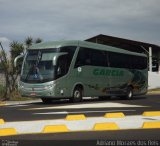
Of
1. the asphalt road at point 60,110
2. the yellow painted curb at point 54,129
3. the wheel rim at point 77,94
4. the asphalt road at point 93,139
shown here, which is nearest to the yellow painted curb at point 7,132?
the asphalt road at point 93,139

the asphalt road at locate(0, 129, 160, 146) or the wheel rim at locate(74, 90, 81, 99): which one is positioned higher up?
the asphalt road at locate(0, 129, 160, 146)

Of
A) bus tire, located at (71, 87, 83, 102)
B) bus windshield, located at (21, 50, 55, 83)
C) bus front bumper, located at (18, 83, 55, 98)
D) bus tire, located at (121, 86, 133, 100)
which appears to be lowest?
bus tire, located at (121, 86, 133, 100)

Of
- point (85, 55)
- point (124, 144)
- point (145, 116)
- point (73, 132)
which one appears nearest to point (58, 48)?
point (85, 55)

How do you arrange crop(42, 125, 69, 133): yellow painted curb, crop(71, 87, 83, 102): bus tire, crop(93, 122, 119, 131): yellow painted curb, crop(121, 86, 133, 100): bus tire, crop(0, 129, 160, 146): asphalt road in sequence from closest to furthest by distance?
1. crop(0, 129, 160, 146): asphalt road
2. crop(42, 125, 69, 133): yellow painted curb
3. crop(93, 122, 119, 131): yellow painted curb
4. crop(71, 87, 83, 102): bus tire
5. crop(121, 86, 133, 100): bus tire

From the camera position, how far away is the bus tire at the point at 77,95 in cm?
2531

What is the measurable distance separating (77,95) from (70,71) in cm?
161

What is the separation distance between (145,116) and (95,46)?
1321 centimetres

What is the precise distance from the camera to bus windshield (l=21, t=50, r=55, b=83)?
2378 cm

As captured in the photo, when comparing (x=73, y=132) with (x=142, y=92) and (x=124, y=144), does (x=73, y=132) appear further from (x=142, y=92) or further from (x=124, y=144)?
(x=142, y=92)

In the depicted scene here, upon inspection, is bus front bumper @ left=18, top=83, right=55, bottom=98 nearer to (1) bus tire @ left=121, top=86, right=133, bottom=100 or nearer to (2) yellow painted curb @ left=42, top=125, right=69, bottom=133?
(1) bus tire @ left=121, top=86, right=133, bottom=100

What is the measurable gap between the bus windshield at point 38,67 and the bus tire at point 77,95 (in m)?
2.11

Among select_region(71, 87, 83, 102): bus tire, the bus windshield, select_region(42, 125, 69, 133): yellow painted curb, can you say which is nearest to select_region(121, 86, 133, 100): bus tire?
select_region(71, 87, 83, 102): bus tire

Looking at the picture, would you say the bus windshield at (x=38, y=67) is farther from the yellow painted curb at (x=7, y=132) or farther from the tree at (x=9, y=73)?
the yellow painted curb at (x=7, y=132)

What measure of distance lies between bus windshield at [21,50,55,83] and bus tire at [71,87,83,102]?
83.3 inches
